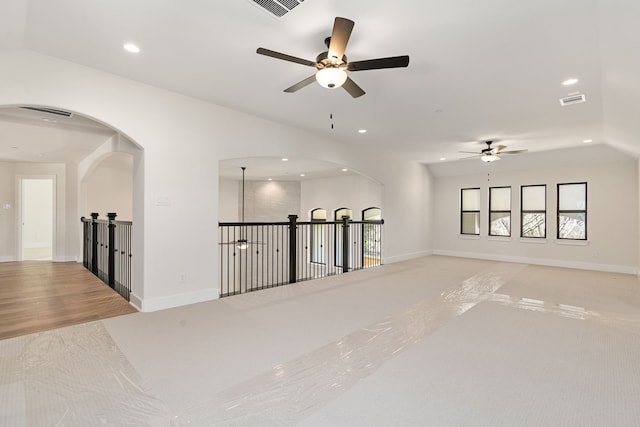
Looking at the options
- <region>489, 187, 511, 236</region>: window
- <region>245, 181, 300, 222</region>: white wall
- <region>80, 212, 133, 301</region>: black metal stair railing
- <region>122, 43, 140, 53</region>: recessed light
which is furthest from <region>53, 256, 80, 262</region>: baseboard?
<region>489, 187, 511, 236</region>: window

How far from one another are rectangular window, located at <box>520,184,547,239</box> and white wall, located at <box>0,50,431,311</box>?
722 cm

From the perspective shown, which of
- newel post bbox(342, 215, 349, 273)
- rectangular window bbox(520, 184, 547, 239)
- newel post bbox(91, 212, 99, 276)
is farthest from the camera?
rectangular window bbox(520, 184, 547, 239)

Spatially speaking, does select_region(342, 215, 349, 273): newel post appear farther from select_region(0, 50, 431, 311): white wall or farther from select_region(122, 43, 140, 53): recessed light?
select_region(122, 43, 140, 53): recessed light

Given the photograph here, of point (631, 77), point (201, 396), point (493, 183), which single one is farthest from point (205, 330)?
point (493, 183)

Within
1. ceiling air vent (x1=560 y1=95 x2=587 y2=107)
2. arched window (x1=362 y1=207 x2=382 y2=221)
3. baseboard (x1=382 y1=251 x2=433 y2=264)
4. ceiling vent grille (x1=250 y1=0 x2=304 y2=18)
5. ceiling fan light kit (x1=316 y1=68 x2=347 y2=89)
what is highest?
ceiling vent grille (x1=250 y1=0 x2=304 y2=18)

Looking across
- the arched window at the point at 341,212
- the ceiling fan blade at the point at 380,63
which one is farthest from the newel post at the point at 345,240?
the ceiling fan blade at the point at 380,63

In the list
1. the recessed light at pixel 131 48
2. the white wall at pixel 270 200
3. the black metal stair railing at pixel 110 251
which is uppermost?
the recessed light at pixel 131 48

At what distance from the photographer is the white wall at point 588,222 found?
6.71m

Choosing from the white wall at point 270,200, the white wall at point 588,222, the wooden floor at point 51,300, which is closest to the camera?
the wooden floor at point 51,300

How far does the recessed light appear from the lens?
2.90 metres

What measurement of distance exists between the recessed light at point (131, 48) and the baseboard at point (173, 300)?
2873 mm

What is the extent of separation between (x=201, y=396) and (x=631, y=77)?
4953mm

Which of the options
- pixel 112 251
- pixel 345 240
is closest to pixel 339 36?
pixel 345 240

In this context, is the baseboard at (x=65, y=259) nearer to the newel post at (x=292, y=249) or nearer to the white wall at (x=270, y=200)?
the white wall at (x=270, y=200)
